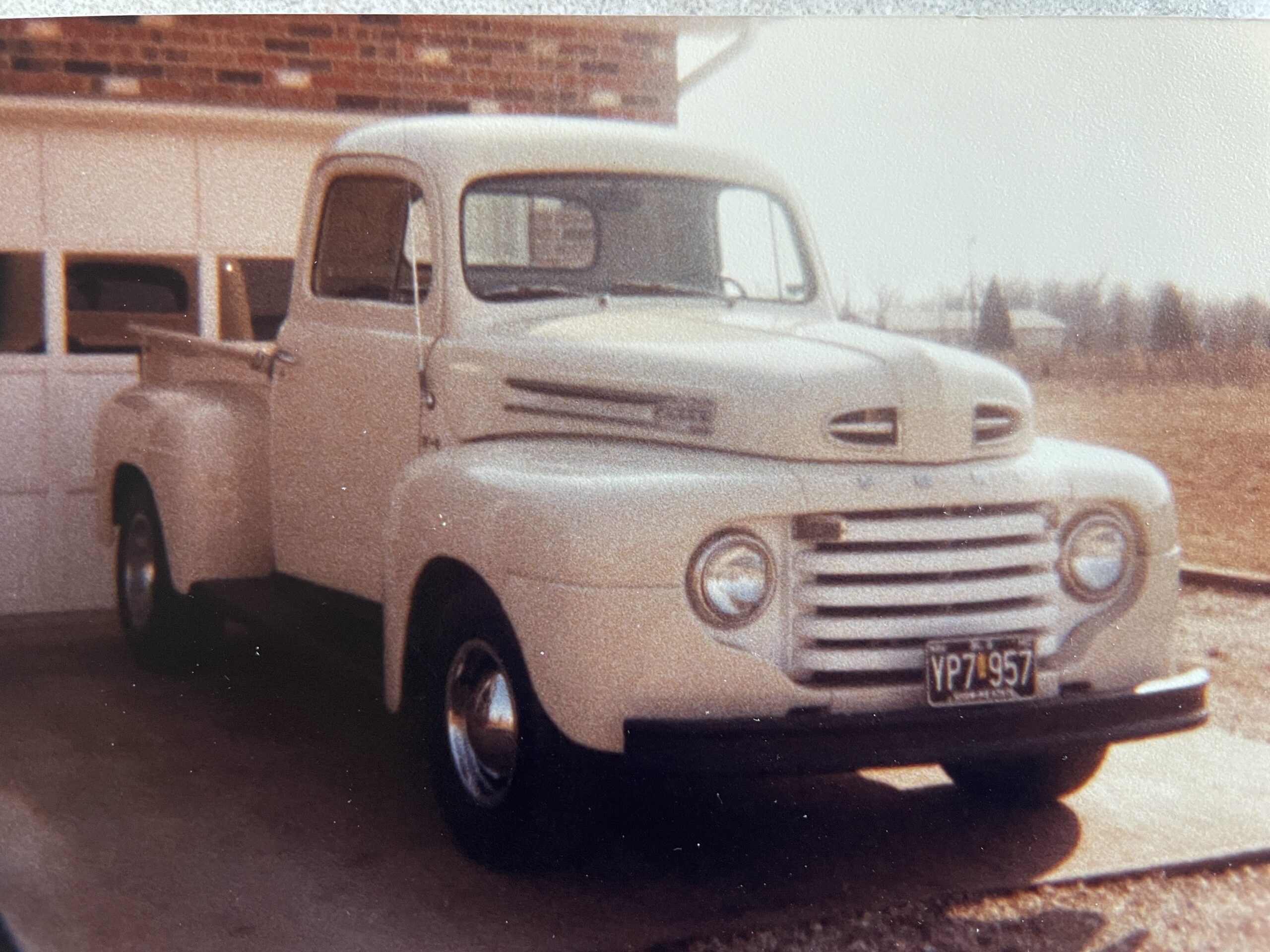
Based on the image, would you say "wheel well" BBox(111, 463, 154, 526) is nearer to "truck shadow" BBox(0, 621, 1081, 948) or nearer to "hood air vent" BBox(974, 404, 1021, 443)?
"truck shadow" BBox(0, 621, 1081, 948)

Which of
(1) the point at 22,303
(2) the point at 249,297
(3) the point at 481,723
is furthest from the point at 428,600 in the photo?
(1) the point at 22,303

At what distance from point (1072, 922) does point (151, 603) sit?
358 centimetres

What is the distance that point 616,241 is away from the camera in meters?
4.26

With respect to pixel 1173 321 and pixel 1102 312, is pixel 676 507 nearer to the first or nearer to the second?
pixel 1102 312

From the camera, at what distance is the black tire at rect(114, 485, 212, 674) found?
17.9ft

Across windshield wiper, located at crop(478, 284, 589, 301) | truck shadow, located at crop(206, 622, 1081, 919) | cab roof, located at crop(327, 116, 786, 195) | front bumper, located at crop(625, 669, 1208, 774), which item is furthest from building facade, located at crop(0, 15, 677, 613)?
front bumper, located at crop(625, 669, 1208, 774)

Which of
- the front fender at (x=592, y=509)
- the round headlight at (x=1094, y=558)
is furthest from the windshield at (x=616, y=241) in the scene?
the round headlight at (x=1094, y=558)

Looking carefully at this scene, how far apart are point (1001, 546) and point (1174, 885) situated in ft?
3.24

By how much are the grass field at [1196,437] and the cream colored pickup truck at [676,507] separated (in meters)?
0.13

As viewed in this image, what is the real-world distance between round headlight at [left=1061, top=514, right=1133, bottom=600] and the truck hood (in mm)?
252

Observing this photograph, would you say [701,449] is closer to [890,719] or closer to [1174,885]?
[890,719]

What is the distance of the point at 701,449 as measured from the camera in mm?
3434

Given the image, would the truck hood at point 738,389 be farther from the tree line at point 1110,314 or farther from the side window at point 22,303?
the side window at point 22,303

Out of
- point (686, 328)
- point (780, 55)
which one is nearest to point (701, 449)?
point (686, 328)
